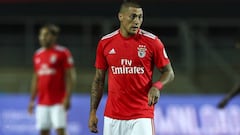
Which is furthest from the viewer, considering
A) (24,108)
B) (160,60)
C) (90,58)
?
(90,58)

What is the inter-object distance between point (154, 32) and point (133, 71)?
505 inches

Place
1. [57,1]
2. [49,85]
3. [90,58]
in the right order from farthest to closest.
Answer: [57,1] → [90,58] → [49,85]

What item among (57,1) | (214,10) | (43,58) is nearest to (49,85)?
(43,58)

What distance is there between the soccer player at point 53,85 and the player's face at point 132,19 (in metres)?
4.21

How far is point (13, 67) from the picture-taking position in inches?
722

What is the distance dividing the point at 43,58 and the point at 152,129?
15.2 feet

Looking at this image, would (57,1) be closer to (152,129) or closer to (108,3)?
(108,3)

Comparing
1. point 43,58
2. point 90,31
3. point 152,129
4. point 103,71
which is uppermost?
point 90,31

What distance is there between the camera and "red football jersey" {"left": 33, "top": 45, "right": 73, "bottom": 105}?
36.2 feet

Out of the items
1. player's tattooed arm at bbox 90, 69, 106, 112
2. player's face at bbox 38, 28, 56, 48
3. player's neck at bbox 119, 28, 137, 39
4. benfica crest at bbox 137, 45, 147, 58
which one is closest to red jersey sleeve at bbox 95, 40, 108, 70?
player's tattooed arm at bbox 90, 69, 106, 112

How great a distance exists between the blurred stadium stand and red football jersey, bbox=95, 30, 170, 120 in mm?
10575

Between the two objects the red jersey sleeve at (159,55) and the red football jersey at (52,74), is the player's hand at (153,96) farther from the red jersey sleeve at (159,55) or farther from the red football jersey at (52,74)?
the red football jersey at (52,74)

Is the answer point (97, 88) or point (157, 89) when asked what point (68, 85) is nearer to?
point (97, 88)

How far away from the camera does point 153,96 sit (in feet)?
21.0
